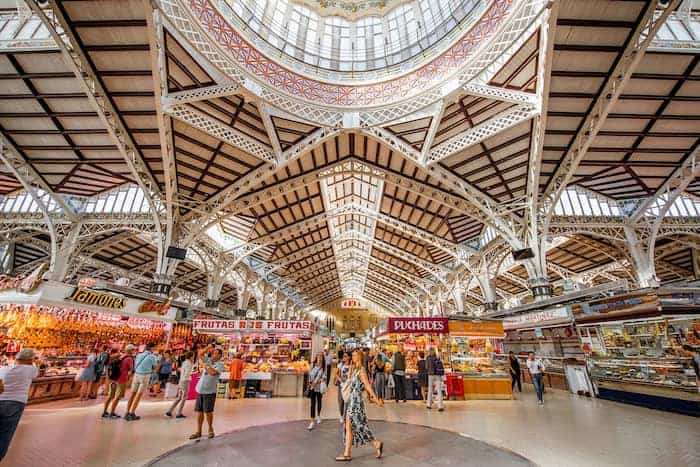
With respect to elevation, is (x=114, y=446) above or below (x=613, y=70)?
below

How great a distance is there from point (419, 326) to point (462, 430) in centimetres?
547

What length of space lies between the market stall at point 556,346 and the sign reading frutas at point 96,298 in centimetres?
1738

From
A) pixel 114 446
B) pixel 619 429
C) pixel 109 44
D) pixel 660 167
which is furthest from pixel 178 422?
pixel 660 167

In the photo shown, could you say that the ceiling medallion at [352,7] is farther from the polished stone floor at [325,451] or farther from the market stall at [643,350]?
the polished stone floor at [325,451]

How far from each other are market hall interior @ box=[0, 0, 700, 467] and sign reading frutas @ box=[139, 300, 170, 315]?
0.09 m

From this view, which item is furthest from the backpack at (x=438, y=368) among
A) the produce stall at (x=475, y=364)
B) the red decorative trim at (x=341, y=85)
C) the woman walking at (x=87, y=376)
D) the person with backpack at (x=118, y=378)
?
the woman walking at (x=87, y=376)

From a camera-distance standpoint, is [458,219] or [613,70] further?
[458,219]

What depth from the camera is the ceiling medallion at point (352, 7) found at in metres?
17.0

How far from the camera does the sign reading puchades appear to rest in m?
13.5

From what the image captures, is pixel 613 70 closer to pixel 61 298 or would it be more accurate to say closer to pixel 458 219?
pixel 458 219

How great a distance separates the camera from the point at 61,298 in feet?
31.4

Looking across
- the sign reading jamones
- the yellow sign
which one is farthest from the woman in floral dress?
the yellow sign

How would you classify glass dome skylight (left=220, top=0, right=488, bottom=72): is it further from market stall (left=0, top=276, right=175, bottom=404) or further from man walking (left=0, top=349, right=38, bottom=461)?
man walking (left=0, top=349, right=38, bottom=461)

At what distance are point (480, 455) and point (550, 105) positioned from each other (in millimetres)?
11432
